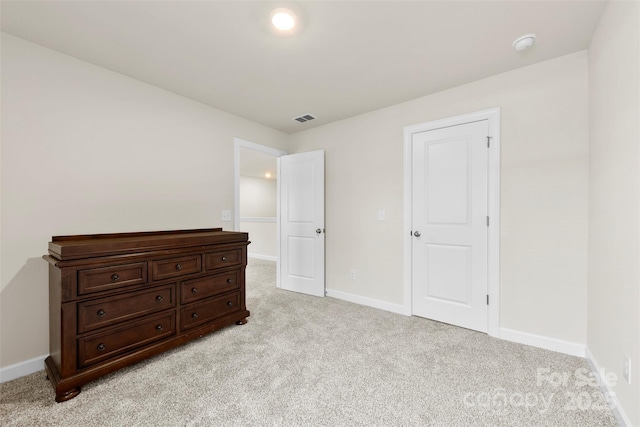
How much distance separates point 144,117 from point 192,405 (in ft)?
Result: 8.13

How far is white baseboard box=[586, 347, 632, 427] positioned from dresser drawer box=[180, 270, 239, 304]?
2.78 m

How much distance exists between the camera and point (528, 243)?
2.30m

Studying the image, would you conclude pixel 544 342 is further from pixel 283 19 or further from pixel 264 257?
pixel 264 257

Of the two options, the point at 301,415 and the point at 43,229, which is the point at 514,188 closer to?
the point at 301,415

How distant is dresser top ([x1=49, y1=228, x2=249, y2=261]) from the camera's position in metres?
1.73

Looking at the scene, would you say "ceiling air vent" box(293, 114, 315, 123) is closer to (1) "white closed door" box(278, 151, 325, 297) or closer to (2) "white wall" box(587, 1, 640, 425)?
(1) "white closed door" box(278, 151, 325, 297)

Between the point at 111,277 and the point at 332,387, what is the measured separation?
170cm

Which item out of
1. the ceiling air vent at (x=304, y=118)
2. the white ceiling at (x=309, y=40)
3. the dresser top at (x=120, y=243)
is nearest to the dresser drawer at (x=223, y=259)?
the dresser top at (x=120, y=243)

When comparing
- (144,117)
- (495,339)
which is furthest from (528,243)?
(144,117)

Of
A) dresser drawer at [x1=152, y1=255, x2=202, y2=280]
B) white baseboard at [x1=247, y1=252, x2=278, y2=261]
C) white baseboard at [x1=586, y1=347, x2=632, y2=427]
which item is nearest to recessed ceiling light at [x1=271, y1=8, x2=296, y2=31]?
dresser drawer at [x1=152, y1=255, x2=202, y2=280]

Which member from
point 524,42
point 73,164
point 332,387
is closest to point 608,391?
point 332,387

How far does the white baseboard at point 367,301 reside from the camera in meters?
3.10

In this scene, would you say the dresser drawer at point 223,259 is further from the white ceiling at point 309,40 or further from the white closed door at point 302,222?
the white ceiling at point 309,40

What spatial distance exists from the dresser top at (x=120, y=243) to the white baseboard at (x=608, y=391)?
2851 mm
